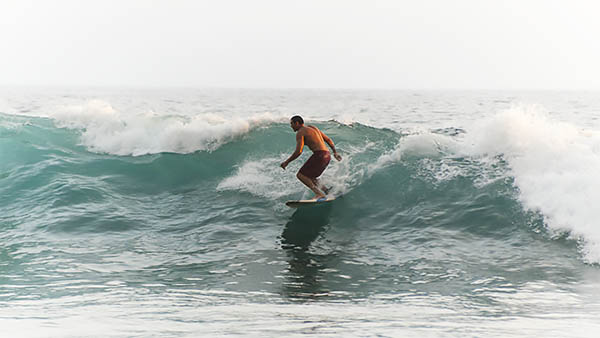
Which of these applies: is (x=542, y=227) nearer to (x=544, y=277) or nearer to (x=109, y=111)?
(x=544, y=277)

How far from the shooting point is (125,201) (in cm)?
1026

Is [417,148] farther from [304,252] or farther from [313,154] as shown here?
A: [304,252]

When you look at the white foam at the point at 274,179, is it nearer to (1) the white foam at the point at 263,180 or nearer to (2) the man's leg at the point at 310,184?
(1) the white foam at the point at 263,180

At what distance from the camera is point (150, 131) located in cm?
1491

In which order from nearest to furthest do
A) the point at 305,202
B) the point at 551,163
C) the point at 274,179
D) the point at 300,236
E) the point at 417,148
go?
1. the point at 300,236
2. the point at 305,202
3. the point at 551,163
4. the point at 274,179
5. the point at 417,148

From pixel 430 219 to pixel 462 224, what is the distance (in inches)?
20.9

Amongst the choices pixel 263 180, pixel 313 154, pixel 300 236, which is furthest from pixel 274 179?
pixel 300 236

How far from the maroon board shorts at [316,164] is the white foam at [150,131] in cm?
502

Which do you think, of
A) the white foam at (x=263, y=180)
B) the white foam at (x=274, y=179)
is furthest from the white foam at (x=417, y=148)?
the white foam at (x=263, y=180)

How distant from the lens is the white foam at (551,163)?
7281 mm

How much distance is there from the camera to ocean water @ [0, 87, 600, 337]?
450 cm

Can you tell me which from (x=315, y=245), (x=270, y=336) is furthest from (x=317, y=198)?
(x=270, y=336)

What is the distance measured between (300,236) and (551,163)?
4693 millimetres

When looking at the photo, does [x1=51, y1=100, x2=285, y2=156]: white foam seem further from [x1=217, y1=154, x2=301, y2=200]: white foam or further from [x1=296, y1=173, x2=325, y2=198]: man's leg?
[x1=296, y1=173, x2=325, y2=198]: man's leg
